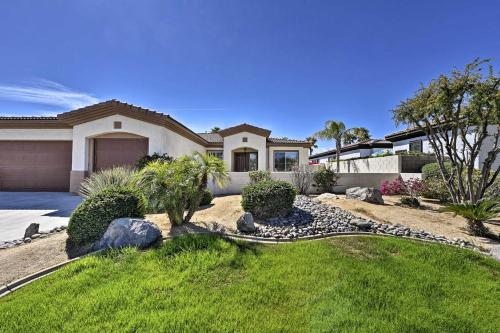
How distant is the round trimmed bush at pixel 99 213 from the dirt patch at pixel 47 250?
48 centimetres

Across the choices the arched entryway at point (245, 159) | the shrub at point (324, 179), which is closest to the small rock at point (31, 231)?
the shrub at point (324, 179)

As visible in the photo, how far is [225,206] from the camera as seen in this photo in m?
8.93

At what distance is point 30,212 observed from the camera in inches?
354

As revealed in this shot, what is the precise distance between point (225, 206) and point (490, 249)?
24.6 ft

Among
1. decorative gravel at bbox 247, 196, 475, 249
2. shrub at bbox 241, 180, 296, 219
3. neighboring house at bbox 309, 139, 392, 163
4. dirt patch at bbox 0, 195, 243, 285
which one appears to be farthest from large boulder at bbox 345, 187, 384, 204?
neighboring house at bbox 309, 139, 392, 163

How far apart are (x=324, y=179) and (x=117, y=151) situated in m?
12.6

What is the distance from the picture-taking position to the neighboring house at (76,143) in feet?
43.5

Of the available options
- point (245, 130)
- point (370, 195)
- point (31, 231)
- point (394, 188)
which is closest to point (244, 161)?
point (245, 130)

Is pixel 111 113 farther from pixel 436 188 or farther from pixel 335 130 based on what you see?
pixel 335 130

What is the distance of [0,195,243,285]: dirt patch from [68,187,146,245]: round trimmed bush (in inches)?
18.9

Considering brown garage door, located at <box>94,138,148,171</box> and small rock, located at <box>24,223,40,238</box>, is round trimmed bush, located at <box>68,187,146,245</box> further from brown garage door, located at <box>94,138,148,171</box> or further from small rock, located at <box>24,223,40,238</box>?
brown garage door, located at <box>94,138,148,171</box>

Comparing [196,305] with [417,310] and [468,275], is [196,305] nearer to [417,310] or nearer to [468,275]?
[417,310]

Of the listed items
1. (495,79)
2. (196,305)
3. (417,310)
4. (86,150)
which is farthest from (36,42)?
(495,79)

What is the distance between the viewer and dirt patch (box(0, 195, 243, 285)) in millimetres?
4265
